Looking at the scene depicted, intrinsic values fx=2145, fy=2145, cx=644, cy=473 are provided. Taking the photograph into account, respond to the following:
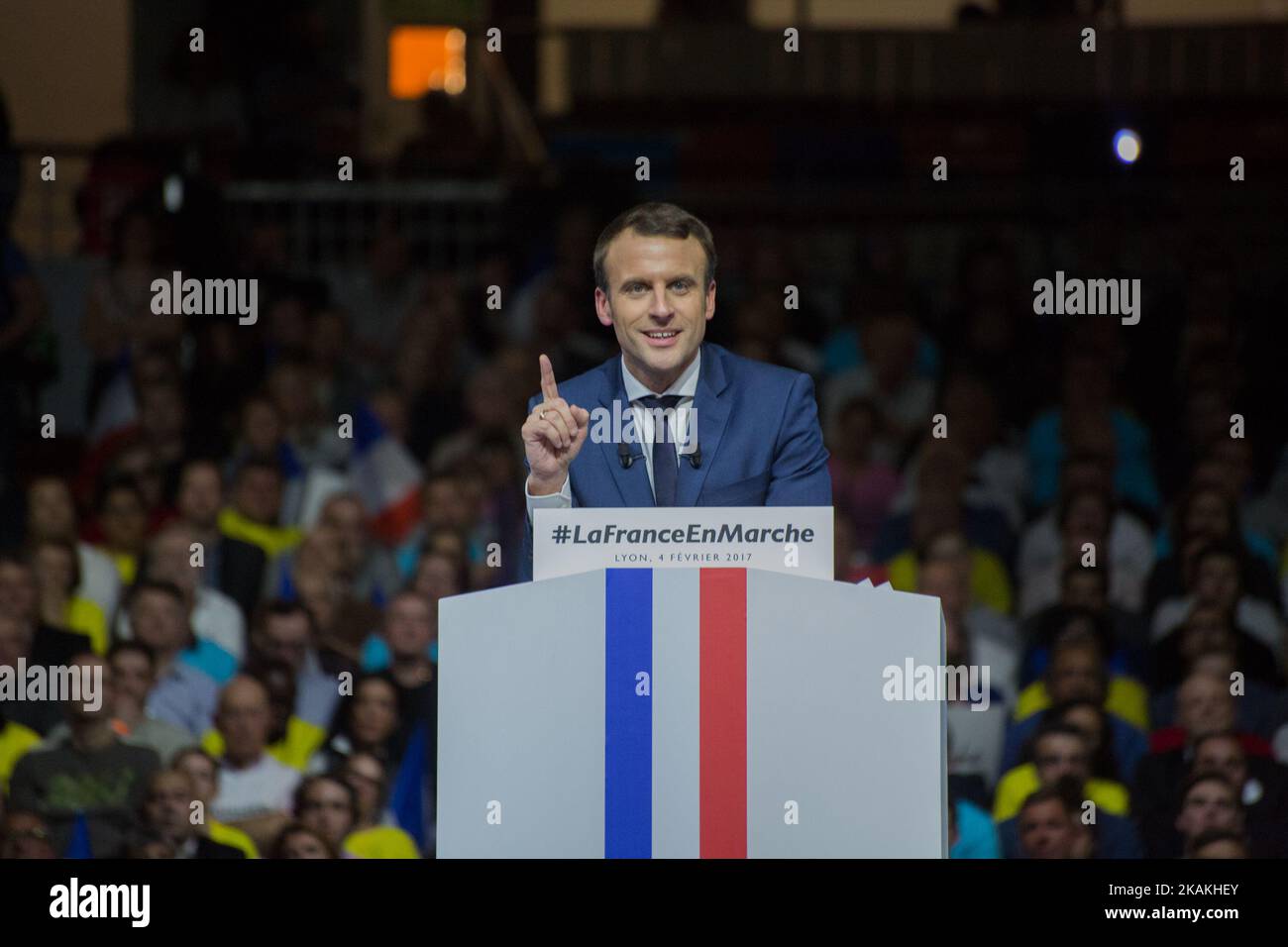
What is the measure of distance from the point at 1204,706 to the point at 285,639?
2389 millimetres

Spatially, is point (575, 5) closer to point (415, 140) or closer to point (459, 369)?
point (415, 140)

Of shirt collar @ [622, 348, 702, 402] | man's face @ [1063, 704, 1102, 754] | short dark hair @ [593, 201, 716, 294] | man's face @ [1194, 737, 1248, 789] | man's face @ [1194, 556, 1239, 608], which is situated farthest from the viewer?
man's face @ [1194, 556, 1239, 608]

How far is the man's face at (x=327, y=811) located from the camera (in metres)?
5.07

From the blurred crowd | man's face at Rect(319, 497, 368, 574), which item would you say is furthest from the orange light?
man's face at Rect(319, 497, 368, 574)

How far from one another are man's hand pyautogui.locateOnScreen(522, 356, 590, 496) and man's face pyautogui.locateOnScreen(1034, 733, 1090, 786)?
2.33 metres

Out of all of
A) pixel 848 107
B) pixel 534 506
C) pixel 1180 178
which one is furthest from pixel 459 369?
pixel 534 506

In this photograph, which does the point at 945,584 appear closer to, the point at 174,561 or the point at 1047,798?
the point at 1047,798

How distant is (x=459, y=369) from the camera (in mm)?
6477

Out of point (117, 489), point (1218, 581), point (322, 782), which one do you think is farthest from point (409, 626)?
point (1218, 581)

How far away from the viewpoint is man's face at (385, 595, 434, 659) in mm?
5504

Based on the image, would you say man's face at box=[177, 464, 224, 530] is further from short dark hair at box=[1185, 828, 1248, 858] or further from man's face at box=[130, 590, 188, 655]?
short dark hair at box=[1185, 828, 1248, 858]

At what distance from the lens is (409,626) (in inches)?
218

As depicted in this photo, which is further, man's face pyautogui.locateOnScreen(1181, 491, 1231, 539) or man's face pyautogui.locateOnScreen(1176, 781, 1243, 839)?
man's face pyautogui.locateOnScreen(1181, 491, 1231, 539)

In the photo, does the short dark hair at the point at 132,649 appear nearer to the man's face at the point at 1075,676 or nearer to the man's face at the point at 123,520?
the man's face at the point at 123,520
